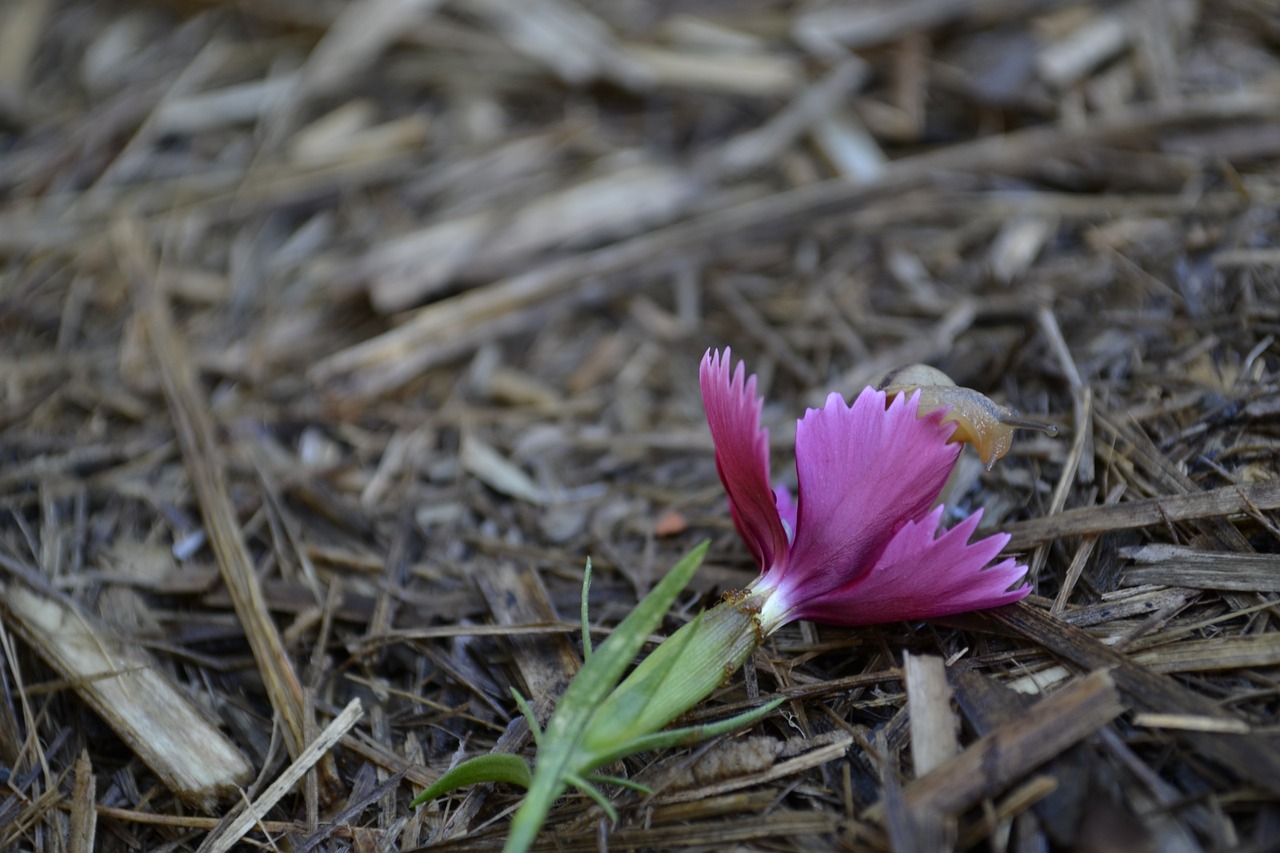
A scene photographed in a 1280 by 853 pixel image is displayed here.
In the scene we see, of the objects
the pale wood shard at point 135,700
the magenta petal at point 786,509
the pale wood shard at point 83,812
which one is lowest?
the pale wood shard at point 83,812

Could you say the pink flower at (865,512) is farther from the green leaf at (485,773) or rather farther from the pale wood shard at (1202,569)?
the green leaf at (485,773)

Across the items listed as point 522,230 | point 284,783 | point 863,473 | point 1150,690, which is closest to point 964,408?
point 863,473

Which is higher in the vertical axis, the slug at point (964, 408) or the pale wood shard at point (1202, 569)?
the slug at point (964, 408)

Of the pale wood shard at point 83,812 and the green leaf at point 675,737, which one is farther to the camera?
the pale wood shard at point 83,812

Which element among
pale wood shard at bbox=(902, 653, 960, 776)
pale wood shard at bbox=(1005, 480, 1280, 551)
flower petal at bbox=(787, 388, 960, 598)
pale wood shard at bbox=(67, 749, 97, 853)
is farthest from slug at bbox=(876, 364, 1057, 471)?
pale wood shard at bbox=(67, 749, 97, 853)

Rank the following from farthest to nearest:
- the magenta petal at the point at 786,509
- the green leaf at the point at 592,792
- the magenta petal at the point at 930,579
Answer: the magenta petal at the point at 786,509
the magenta petal at the point at 930,579
the green leaf at the point at 592,792

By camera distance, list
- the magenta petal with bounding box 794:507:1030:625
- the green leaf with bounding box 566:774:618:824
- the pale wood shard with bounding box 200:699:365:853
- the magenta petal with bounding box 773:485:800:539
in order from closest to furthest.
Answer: the green leaf with bounding box 566:774:618:824 < the magenta petal with bounding box 794:507:1030:625 < the pale wood shard with bounding box 200:699:365:853 < the magenta petal with bounding box 773:485:800:539

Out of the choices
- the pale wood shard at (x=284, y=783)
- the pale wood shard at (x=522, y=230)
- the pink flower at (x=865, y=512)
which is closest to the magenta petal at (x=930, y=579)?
the pink flower at (x=865, y=512)

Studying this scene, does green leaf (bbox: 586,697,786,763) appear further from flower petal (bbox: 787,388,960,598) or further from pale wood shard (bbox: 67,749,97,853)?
pale wood shard (bbox: 67,749,97,853)
